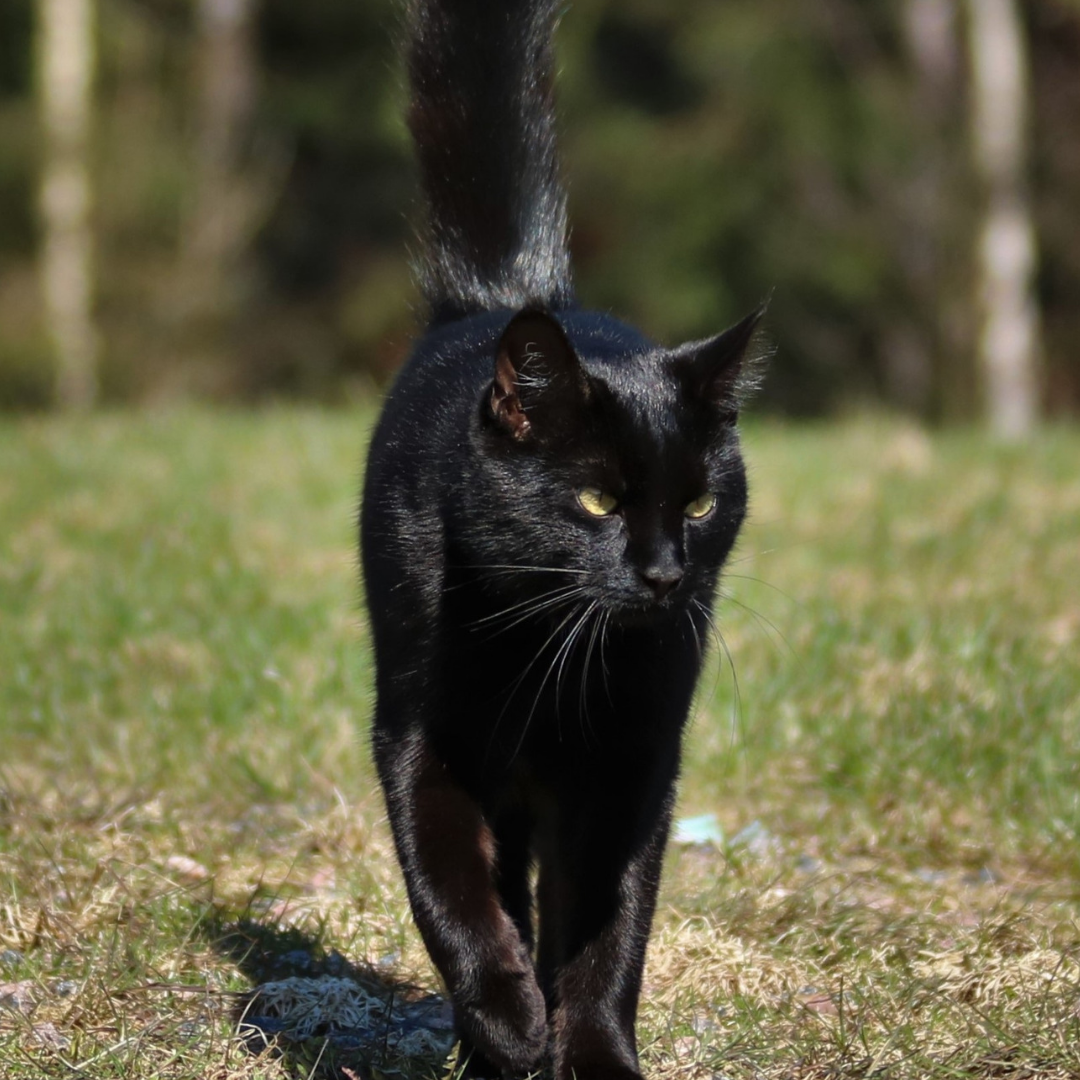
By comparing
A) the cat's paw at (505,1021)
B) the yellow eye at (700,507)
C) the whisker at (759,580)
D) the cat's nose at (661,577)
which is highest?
the yellow eye at (700,507)

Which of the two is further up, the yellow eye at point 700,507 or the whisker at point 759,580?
the yellow eye at point 700,507

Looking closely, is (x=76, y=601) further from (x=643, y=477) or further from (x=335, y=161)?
(x=335, y=161)

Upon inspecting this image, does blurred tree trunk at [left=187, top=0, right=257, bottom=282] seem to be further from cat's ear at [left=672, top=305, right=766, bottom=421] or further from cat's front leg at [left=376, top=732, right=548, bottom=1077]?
cat's front leg at [left=376, top=732, right=548, bottom=1077]

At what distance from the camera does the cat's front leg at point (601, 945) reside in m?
2.33

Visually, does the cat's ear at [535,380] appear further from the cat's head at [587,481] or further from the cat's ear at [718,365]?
the cat's ear at [718,365]

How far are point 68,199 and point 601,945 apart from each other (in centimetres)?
1373

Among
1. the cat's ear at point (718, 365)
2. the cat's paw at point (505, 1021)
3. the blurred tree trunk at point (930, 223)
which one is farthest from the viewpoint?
the blurred tree trunk at point (930, 223)

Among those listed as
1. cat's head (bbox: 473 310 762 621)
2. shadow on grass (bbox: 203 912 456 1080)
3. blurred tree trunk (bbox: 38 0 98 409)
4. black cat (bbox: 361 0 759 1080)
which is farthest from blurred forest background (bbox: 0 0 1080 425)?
cat's head (bbox: 473 310 762 621)

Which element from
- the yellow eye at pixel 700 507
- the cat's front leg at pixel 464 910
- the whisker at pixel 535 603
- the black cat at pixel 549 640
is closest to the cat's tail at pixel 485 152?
the black cat at pixel 549 640

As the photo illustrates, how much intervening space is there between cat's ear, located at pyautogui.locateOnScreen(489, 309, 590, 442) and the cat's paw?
0.79 metres

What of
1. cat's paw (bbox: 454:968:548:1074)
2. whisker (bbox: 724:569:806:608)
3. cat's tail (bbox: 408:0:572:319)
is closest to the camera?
cat's paw (bbox: 454:968:548:1074)

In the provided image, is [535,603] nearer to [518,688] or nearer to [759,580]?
[518,688]

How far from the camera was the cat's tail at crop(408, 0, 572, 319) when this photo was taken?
3.30 meters

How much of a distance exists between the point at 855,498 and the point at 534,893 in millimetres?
3361
